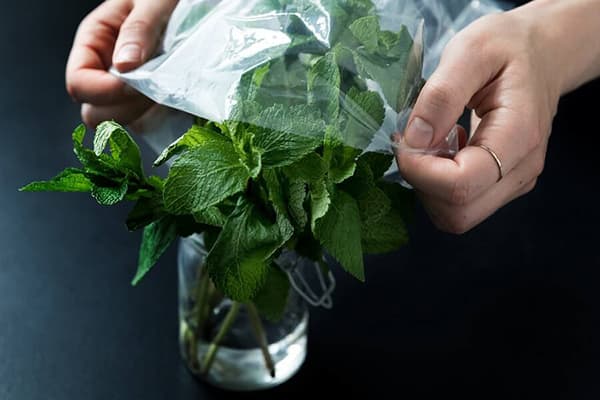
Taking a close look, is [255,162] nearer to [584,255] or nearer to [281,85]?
[281,85]

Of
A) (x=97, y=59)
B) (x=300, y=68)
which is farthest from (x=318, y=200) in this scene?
(x=97, y=59)

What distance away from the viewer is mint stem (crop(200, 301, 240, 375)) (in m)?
0.75

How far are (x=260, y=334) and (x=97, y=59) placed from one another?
29 cm

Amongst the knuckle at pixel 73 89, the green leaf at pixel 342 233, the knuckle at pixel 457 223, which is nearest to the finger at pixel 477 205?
the knuckle at pixel 457 223

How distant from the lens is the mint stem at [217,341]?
0.75 m

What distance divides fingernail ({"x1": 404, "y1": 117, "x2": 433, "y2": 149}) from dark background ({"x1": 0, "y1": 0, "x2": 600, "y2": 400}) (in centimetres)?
23

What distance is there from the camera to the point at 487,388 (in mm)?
776

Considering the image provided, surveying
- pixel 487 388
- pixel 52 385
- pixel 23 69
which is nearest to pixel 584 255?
pixel 487 388

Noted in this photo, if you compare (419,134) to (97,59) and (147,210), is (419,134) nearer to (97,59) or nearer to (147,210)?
(147,210)

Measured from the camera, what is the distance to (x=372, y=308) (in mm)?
840

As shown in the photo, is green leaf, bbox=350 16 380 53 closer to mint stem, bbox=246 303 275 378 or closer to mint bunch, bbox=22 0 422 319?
mint bunch, bbox=22 0 422 319

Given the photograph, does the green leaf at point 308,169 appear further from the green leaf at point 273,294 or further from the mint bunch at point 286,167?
the green leaf at point 273,294

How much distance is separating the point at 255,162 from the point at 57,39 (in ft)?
2.13

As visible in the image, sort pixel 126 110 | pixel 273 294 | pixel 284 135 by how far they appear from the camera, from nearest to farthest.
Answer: pixel 284 135
pixel 273 294
pixel 126 110
